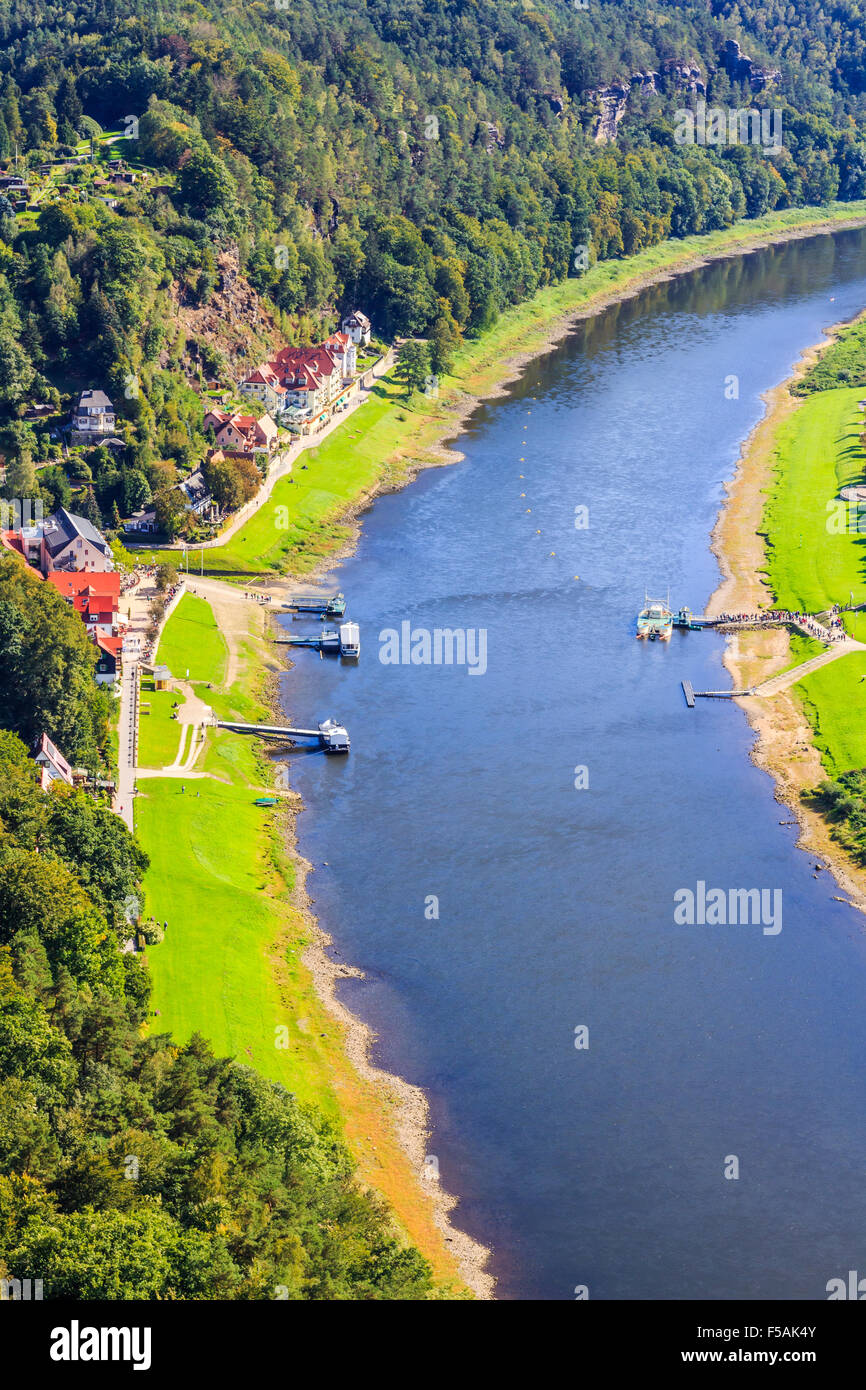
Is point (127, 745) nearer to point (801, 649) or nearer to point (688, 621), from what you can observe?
point (688, 621)

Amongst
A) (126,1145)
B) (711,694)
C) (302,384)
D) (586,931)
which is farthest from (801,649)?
(126,1145)

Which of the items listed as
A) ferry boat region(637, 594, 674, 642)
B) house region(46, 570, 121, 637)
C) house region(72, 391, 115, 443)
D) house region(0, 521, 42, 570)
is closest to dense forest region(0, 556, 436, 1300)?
house region(46, 570, 121, 637)

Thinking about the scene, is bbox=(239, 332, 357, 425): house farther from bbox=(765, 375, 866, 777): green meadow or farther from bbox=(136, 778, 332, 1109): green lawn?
bbox=(136, 778, 332, 1109): green lawn

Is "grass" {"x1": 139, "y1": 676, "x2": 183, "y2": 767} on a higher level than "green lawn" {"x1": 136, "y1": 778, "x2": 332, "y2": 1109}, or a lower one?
higher

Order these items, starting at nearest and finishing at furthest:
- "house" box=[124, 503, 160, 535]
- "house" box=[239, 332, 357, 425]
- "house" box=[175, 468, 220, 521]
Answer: "house" box=[124, 503, 160, 535], "house" box=[175, 468, 220, 521], "house" box=[239, 332, 357, 425]

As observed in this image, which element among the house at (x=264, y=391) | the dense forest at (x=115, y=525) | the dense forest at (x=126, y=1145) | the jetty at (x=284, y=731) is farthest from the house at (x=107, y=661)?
the house at (x=264, y=391)

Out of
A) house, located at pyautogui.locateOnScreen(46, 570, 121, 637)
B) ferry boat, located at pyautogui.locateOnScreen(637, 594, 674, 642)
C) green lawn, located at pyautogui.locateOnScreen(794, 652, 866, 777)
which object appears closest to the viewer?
green lawn, located at pyautogui.locateOnScreen(794, 652, 866, 777)
